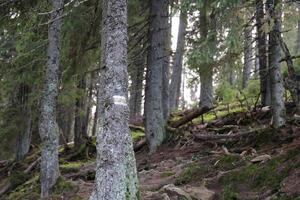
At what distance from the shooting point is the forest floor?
7.38 m

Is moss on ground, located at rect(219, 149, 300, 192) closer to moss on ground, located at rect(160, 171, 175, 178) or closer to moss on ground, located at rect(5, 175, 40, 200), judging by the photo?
moss on ground, located at rect(160, 171, 175, 178)

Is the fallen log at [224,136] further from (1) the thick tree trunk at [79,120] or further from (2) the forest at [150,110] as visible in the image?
(1) the thick tree trunk at [79,120]

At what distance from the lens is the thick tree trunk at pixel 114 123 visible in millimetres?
6309

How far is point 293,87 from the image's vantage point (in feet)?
30.7

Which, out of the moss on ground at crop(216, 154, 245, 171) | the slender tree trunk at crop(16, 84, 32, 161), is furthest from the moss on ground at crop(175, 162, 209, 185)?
the slender tree trunk at crop(16, 84, 32, 161)

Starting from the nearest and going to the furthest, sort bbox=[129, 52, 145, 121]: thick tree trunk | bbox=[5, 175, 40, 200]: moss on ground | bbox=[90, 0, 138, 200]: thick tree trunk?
1. bbox=[90, 0, 138, 200]: thick tree trunk
2. bbox=[5, 175, 40, 200]: moss on ground
3. bbox=[129, 52, 145, 121]: thick tree trunk

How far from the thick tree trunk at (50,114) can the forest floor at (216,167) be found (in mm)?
313

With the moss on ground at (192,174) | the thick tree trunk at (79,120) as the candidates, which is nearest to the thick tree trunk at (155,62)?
the moss on ground at (192,174)

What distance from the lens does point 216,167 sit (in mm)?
9016

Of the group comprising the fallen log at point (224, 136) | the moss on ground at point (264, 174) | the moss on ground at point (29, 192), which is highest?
the fallen log at point (224, 136)

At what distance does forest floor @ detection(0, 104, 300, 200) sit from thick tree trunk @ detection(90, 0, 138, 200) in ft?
4.30

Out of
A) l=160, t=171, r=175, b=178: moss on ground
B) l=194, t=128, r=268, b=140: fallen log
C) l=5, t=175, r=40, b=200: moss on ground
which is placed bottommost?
l=5, t=175, r=40, b=200: moss on ground

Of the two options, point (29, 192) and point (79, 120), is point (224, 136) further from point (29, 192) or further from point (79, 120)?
point (79, 120)

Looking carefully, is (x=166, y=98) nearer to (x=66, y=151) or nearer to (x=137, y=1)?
(x=66, y=151)
